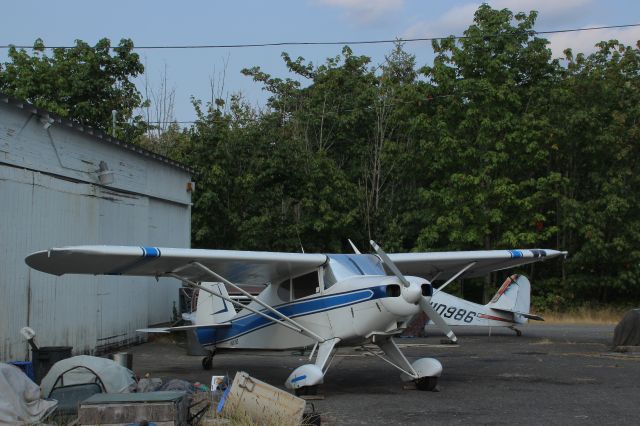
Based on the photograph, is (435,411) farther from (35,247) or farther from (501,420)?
(35,247)

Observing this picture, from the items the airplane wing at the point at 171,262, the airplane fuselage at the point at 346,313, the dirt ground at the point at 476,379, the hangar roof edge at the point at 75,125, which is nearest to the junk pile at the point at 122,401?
the dirt ground at the point at 476,379

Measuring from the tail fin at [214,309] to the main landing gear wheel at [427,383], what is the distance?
424 cm

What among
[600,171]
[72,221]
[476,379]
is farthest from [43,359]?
[600,171]

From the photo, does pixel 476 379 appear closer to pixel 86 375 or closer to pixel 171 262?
pixel 171 262

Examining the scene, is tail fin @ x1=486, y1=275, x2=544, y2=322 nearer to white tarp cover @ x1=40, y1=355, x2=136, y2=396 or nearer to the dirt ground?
the dirt ground

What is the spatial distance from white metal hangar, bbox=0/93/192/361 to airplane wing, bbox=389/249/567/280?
6.30 metres

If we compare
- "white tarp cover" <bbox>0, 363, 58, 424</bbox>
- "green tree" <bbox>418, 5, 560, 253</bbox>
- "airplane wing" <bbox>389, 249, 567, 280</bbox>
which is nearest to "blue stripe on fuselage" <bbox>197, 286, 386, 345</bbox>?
"airplane wing" <bbox>389, 249, 567, 280</bbox>

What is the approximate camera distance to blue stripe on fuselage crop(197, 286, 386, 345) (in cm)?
1070

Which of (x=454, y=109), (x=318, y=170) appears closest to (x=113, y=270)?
(x=318, y=170)

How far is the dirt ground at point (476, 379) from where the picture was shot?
888cm

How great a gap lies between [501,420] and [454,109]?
81.1ft

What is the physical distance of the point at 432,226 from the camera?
3150 centimetres

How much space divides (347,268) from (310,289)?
829mm

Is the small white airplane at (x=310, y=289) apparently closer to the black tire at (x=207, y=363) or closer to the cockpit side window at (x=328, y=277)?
the cockpit side window at (x=328, y=277)
